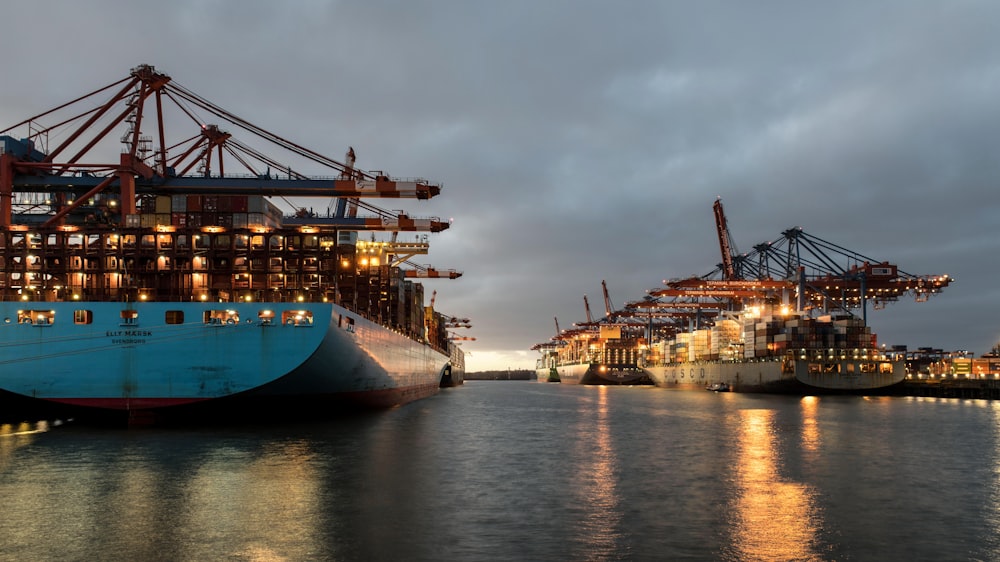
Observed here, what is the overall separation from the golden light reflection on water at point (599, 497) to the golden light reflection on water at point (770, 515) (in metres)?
2.36

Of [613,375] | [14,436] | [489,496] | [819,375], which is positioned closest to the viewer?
[489,496]

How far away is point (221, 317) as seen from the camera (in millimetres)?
38219

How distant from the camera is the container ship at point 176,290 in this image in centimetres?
3684

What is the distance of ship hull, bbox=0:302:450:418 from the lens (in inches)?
1436

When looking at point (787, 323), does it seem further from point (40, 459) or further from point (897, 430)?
point (40, 459)

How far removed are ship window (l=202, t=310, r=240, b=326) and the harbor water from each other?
6001 mm

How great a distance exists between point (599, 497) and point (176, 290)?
32.3 metres

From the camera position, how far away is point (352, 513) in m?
16.0

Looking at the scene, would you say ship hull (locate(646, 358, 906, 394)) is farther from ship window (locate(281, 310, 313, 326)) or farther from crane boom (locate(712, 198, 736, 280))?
Answer: ship window (locate(281, 310, 313, 326))

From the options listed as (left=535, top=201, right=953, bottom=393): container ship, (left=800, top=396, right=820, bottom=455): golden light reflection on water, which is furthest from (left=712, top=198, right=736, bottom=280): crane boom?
(left=800, top=396, right=820, bottom=455): golden light reflection on water

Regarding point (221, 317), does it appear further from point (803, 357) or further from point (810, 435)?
point (803, 357)

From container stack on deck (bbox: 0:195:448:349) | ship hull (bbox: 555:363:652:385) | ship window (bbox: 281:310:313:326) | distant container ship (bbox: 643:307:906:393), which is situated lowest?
ship hull (bbox: 555:363:652:385)

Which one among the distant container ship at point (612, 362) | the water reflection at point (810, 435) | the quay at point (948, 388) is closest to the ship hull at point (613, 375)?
the distant container ship at point (612, 362)

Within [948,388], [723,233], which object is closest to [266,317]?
[948,388]
